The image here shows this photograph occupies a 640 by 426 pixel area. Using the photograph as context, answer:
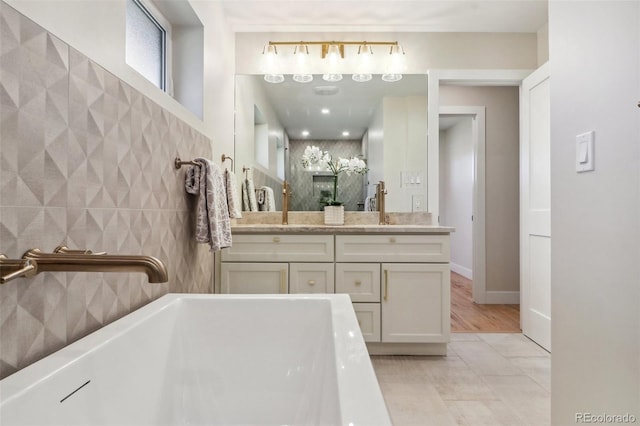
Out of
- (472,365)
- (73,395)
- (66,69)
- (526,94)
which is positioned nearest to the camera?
(73,395)

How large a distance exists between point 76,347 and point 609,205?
1.50 meters

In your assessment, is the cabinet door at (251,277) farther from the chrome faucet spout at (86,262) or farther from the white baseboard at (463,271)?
the white baseboard at (463,271)

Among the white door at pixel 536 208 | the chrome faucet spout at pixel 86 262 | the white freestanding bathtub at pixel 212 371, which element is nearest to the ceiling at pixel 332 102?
the white door at pixel 536 208

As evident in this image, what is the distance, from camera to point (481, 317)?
2984 mm

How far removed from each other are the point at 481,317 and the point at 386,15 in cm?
267

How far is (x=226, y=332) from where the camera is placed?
1.25 m

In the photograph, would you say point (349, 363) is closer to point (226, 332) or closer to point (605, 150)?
point (226, 332)

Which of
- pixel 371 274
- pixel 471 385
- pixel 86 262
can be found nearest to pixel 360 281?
pixel 371 274

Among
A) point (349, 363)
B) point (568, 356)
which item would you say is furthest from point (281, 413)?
point (568, 356)

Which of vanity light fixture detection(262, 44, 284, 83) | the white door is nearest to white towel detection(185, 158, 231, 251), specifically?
vanity light fixture detection(262, 44, 284, 83)

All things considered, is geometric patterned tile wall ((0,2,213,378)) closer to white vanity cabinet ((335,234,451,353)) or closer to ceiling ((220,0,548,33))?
white vanity cabinet ((335,234,451,353))

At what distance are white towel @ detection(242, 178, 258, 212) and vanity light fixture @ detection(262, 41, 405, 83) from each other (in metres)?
0.86

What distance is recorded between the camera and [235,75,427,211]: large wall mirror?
2.63 meters

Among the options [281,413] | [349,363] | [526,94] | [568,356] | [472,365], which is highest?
[526,94]
